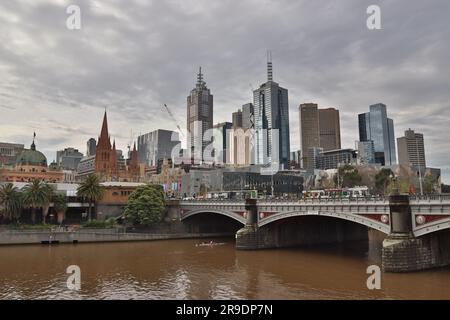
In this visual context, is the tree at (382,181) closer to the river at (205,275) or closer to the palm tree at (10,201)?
the river at (205,275)

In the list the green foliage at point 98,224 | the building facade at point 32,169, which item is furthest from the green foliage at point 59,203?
the building facade at point 32,169

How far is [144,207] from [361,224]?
1801 inches

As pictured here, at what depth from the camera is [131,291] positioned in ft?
120

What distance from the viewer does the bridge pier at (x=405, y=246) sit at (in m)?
40.0

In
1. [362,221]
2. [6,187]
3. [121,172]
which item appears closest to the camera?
[362,221]

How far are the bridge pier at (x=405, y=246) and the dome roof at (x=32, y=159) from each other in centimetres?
13690
